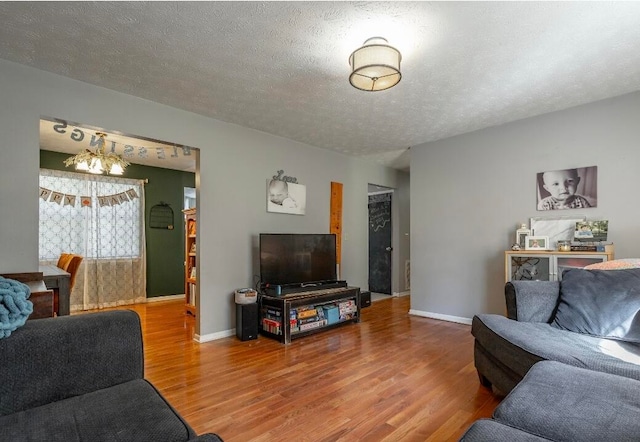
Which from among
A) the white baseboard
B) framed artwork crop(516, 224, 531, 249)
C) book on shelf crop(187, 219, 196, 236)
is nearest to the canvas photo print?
framed artwork crop(516, 224, 531, 249)

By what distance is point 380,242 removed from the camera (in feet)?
20.7

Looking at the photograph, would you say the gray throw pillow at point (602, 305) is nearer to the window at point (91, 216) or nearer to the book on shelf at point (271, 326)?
the book on shelf at point (271, 326)

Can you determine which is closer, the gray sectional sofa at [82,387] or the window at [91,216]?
the gray sectional sofa at [82,387]

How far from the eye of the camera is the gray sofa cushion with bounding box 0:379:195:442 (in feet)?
3.27

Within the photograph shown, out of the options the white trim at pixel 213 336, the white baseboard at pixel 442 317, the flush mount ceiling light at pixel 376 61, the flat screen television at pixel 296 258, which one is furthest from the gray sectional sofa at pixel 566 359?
the white trim at pixel 213 336

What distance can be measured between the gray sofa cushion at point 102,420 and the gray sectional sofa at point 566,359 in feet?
3.18

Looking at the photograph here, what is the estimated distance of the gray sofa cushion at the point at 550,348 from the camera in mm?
1604

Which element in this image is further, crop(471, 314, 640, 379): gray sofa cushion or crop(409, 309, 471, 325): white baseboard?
crop(409, 309, 471, 325): white baseboard

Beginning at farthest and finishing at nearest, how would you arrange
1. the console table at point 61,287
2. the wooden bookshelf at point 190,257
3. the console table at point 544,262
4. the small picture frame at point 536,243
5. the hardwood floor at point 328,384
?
the wooden bookshelf at point 190,257 < the small picture frame at point 536,243 < the console table at point 544,262 < the console table at point 61,287 < the hardwood floor at point 328,384

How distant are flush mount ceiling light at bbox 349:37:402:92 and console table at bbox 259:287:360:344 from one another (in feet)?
7.54

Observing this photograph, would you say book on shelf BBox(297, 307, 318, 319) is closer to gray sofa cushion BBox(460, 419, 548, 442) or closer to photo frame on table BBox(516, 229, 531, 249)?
photo frame on table BBox(516, 229, 531, 249)

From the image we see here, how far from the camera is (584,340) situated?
1918mm

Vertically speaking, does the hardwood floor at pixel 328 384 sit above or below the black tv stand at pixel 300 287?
below

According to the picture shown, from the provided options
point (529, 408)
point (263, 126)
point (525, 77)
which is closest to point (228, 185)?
point (263, 126)
